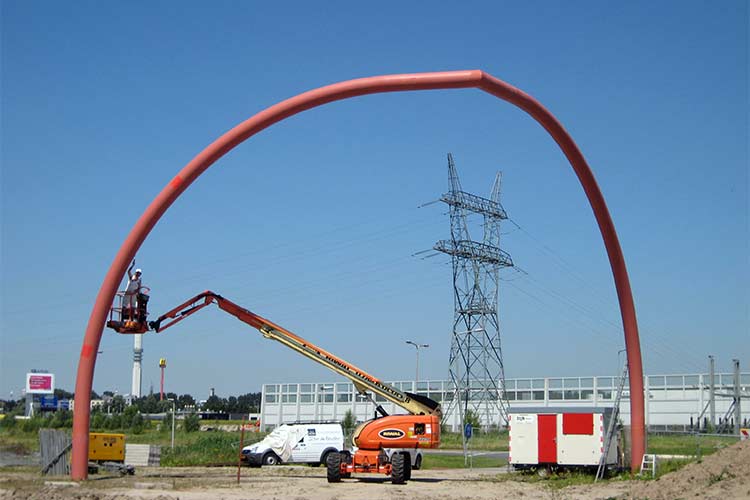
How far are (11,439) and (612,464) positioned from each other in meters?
50.0

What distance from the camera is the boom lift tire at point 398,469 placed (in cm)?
2944

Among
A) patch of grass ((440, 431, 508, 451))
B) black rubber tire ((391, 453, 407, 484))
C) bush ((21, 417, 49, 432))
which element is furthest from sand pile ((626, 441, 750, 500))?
bush ((21, 417, 49, 432))

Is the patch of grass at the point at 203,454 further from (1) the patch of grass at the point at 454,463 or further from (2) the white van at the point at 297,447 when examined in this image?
(1) the patch of grass at the point at 454,463

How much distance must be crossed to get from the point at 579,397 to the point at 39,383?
104895 millimetres

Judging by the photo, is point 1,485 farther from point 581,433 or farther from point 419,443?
point 581,433

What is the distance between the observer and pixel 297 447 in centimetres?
3906

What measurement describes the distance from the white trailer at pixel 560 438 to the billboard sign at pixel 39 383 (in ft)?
427

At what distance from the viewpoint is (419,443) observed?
31.0 meters

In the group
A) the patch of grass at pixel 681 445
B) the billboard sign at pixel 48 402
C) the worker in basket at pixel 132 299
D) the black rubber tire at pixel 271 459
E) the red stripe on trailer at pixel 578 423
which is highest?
the worker in basket at pixel 132 299

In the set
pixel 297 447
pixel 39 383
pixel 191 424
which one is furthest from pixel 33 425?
pixel 39 383

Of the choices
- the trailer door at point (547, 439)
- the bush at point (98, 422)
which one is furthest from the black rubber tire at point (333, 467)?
the bush at point (98, 422)

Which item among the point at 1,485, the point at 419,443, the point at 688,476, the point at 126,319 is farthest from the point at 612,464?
the point at 1,485

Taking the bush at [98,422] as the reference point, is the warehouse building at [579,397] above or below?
above

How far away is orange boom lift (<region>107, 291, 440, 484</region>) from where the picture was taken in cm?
2988
